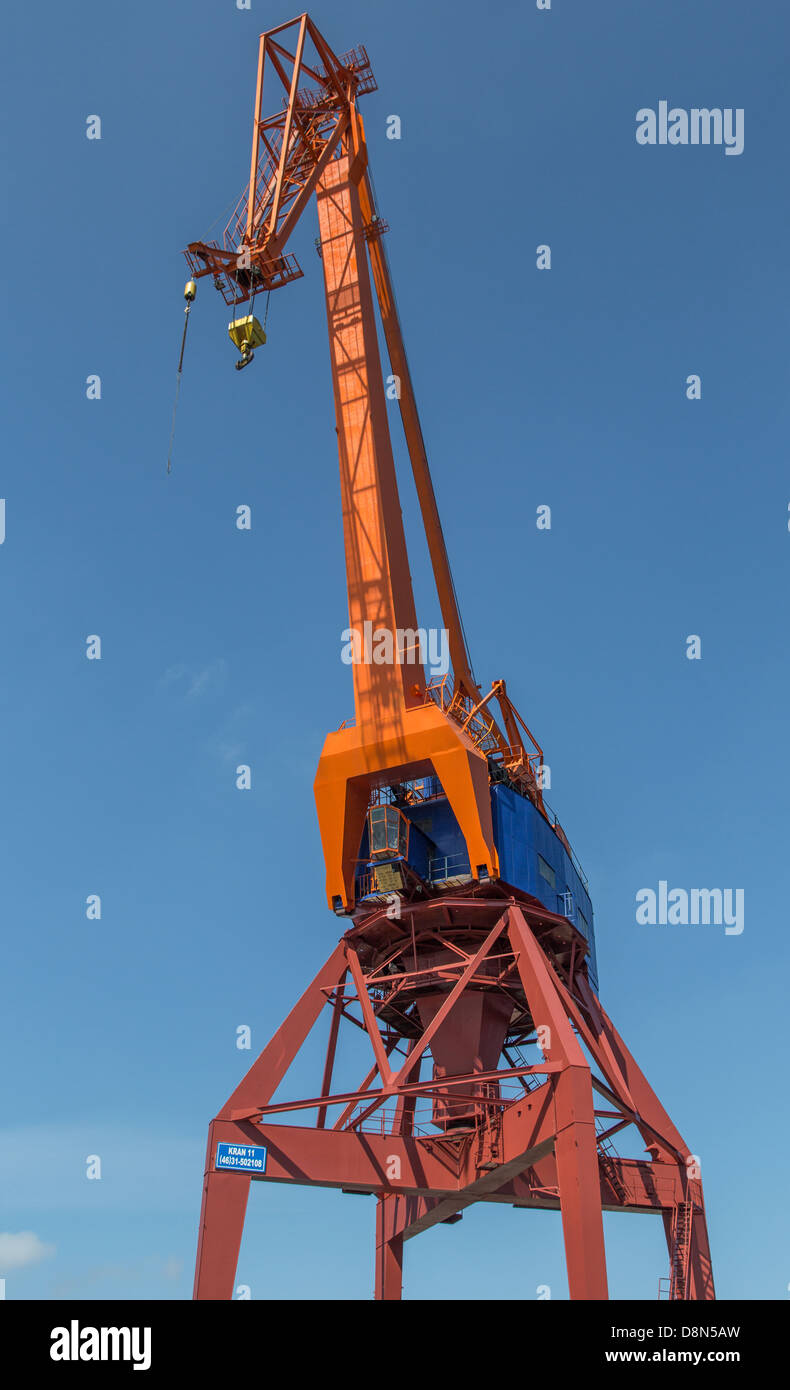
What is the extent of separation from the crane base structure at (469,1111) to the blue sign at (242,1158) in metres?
0.13

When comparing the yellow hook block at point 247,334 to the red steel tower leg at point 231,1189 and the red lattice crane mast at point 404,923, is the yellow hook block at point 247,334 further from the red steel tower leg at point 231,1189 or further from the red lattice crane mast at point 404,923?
the red steel tower leg at point 231,1189

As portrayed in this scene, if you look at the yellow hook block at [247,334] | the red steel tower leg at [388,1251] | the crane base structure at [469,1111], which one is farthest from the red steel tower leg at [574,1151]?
the yellow hook block at [247,334]

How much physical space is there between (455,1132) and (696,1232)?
8544 mm

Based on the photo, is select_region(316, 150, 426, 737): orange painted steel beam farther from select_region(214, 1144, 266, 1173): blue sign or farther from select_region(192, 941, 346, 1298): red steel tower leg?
select_region(214, 1144, 266, 1173): blue sign

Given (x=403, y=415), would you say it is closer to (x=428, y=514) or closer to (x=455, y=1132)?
(x=428, y=514)

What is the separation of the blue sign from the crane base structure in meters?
0.13

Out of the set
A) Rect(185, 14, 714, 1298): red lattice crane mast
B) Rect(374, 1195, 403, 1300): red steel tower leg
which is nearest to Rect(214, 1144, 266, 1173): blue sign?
Rect(185, 14, 714, 1298): red lattice crane mast

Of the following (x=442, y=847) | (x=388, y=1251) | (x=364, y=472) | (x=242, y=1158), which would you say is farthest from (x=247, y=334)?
(x=388, y=1251)

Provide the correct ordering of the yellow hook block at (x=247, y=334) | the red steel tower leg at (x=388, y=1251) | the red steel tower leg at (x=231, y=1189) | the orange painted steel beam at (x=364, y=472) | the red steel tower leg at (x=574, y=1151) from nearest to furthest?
the red steel tower leg at (x=574, y=1151) → the red steel tower leg at (x=231, y=1189) → the yellow hook block at (x=247, y=334) → the orange painted steel beam at (x=364, y=472) → the red steel tower leg at (x=388, y=1251)

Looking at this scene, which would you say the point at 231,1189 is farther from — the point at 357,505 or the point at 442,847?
the point at 357,505

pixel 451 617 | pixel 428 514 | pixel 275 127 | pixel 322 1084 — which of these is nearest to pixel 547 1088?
pixel 322 1084

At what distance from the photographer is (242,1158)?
2664 centimetres

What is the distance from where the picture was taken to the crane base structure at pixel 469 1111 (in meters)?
25.1

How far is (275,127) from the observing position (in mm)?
34531
